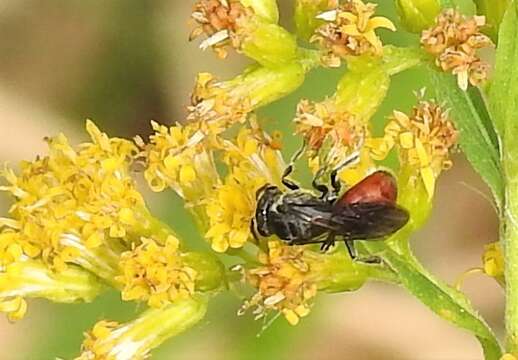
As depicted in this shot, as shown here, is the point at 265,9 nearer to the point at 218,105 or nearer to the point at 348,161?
the point at 218,105

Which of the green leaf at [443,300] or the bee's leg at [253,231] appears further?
the bee's leg at [253,231]

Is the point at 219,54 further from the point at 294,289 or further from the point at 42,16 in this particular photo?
the point at 42,16

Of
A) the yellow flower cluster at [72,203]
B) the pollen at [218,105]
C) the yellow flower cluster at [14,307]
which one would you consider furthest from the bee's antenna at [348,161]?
the yellow flower cluster at [14,307]

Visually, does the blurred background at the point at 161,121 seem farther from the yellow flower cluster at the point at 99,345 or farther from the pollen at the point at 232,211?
the pollen at the point at 232,211

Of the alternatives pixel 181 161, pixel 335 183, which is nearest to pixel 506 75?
pixel 335 183

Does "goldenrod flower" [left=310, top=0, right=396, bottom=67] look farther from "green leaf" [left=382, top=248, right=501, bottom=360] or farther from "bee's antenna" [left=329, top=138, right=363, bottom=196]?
"green leaf" [left=382, top=248, right=501, bottom=360]

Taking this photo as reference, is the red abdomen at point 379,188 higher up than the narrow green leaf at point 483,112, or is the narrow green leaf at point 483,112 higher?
the narrow green leaf at point 483,112

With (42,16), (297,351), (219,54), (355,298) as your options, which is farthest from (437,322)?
(219,54)
